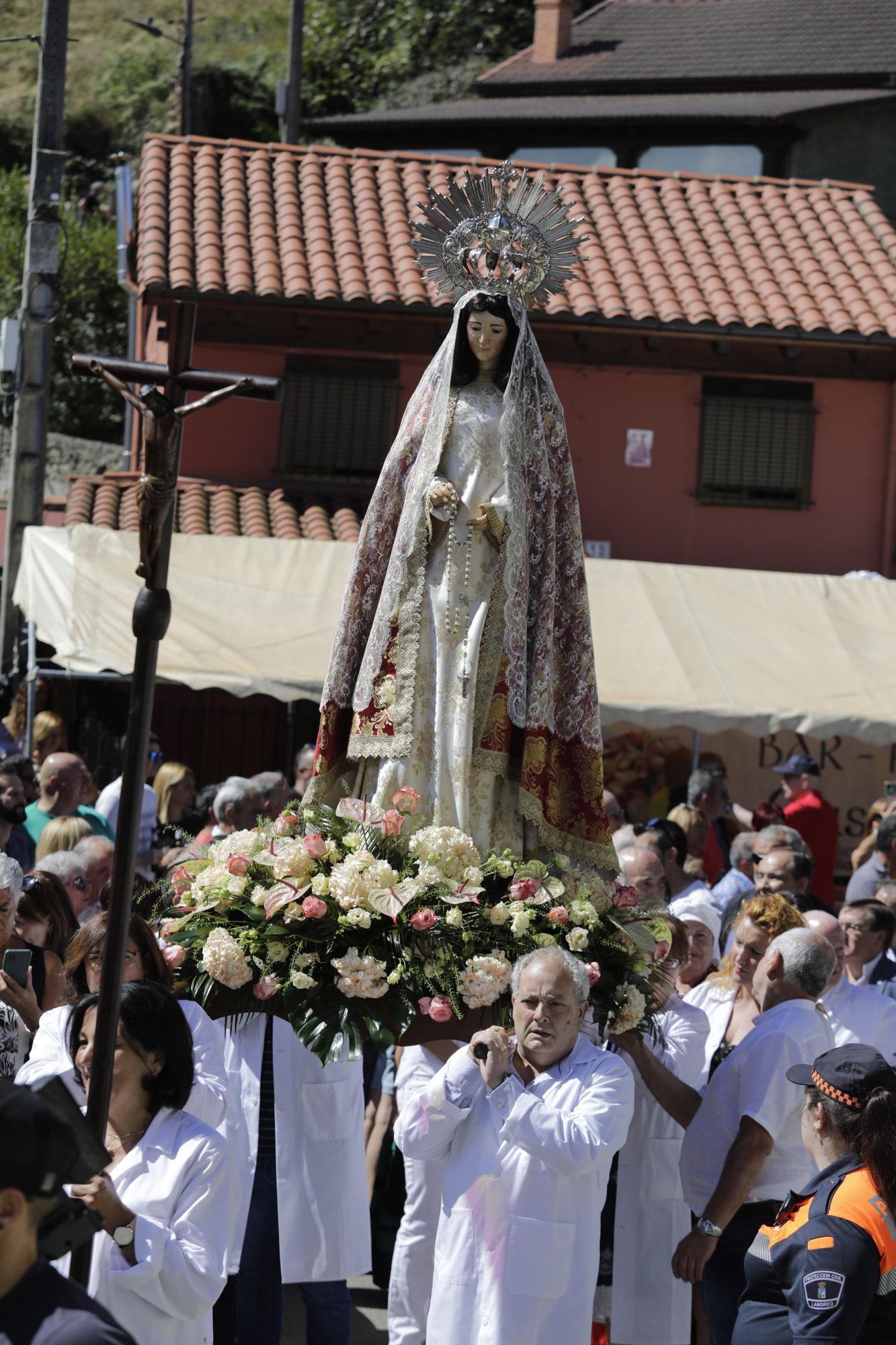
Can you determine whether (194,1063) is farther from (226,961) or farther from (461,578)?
(461,578)

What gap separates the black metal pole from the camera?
10.3 feet

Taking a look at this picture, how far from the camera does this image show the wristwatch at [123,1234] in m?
3.45

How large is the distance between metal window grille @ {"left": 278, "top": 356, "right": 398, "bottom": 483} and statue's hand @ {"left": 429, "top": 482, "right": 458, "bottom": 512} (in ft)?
36.1

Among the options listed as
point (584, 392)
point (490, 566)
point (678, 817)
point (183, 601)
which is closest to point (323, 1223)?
point (490, 566)

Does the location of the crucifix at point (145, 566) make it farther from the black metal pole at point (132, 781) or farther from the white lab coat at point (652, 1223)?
the white lab coat at point (652, 1223)

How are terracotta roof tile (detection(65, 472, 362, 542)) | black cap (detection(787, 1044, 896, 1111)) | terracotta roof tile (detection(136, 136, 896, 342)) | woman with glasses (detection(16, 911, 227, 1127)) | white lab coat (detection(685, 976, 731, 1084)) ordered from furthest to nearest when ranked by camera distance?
terracotta roof tile (detection(136, 136, 896, 342)) → terracotta roof tile (detection(65, 472, 362, 542)) → white lab coat (detection(685, 976, 731, 1084)) → woman with glasses (detection(16, 911, 227, 1127)) → black cap (detection(787, 1044, 896, 1111))

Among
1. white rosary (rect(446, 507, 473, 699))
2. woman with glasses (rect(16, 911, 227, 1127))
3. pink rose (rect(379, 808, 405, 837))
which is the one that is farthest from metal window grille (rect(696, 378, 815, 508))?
woman with glasses (rect(16, 911, 227, 1127))

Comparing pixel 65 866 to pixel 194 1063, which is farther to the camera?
pixel 65 866

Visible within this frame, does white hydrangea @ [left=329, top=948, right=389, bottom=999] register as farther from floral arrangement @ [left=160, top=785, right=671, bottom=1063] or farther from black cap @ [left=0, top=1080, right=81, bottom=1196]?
black cap @ [left=0, top=1080, right=81, bottom=1196]

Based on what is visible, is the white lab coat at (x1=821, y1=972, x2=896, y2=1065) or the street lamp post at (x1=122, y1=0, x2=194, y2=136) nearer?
the white lab coat at (x1=821, y1=972, x2=896, y2=1065)

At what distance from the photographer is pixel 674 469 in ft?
54.7

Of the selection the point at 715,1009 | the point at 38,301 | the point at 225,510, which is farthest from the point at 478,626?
the point at 225,510

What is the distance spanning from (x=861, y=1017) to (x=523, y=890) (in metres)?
1.69

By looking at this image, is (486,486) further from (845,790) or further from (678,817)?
(845,790)
